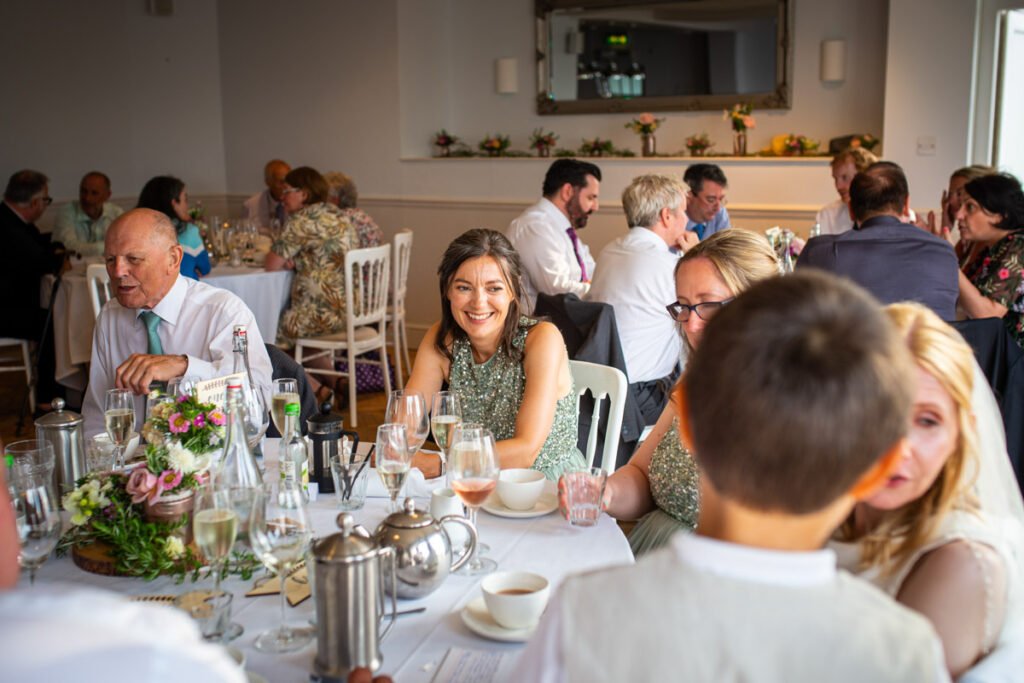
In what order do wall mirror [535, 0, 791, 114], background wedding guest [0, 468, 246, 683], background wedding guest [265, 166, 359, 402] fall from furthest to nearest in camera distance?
wall mirror [535, 0, 791, 114], background wedding guest [265, 166, 359, 402], background wedding guest [0, 468, 246, 683]

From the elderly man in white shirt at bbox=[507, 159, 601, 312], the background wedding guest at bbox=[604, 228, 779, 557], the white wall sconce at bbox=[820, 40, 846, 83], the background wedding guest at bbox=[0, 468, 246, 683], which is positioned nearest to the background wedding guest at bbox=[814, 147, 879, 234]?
the white wall sconce at bbox=[820, 40, 846, 83]

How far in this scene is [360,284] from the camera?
5453 millimetres

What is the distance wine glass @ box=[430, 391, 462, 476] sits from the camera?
2.02 m

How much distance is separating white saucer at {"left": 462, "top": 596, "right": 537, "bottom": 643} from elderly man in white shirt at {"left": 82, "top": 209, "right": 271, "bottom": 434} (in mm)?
1489

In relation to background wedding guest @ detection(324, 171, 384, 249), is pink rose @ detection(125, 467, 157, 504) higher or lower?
lower

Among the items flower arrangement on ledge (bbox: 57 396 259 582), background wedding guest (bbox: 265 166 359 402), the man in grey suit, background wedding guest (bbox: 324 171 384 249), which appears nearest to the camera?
flower arrangement on ledge (bbox: 57 396 259 582)

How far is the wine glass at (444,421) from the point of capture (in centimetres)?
202

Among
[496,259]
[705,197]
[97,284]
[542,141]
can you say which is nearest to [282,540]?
[496,259]

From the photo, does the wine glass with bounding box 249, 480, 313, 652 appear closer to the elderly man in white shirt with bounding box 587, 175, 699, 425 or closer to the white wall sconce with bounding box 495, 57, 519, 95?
the elderly man in white shirt with bounding box 587, 175, 699, 425

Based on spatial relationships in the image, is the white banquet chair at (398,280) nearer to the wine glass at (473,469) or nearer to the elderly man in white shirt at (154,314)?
the elderly man in white shirt at (154,314)

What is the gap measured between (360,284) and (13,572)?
4.46m

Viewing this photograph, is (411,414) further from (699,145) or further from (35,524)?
(699,145)

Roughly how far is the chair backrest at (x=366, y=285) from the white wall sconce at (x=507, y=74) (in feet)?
7.82

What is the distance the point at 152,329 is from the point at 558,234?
2.57 meters
